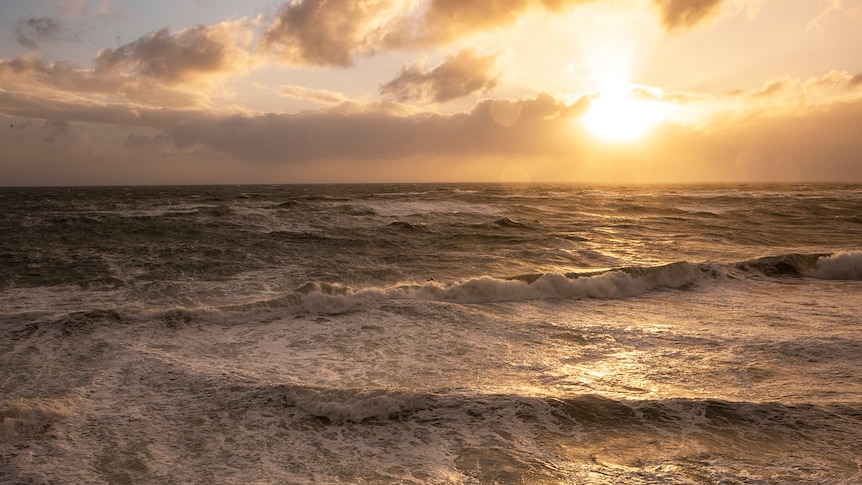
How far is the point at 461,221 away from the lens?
31.1 m

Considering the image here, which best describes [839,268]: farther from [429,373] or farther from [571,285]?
[429,373]

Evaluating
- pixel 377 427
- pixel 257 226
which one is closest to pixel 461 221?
pixel 257 226

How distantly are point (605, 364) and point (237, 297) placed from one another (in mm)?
8715

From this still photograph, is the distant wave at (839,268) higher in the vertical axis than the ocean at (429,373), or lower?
higher

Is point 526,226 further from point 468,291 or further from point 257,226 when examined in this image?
point 468,291

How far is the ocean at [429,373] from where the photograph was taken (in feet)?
Result: 16.3

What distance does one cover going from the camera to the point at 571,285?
12.9 m

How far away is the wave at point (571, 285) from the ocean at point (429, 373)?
6cm

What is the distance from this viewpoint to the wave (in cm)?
1119

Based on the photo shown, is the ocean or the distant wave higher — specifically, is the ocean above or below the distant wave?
below

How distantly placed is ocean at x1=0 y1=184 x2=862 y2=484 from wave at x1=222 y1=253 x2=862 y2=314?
0.06m

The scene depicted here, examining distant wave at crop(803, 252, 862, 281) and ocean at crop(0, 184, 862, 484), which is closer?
ocean at crop(0, 184, 862, 484)

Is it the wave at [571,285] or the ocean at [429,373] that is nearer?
the ocean at [429,373]

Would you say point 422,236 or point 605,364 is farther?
point 422,236
